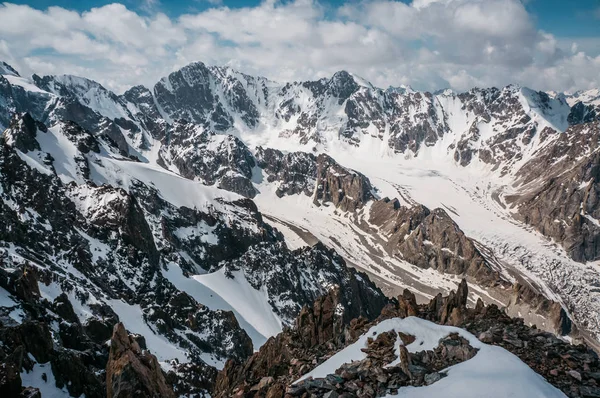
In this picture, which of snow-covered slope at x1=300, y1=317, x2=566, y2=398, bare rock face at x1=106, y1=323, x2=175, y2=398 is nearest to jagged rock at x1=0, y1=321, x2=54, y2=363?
bare rock face at x1=106, y1=323, x2=175, y2=398

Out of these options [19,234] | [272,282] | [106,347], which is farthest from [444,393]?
[272,282]

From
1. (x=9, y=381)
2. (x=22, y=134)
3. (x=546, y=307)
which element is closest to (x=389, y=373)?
(x=9, y=381)

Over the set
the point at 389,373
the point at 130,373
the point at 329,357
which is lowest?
the point at 130,373

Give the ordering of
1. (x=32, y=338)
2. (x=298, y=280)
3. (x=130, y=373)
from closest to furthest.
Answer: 1. (x=130, y=373)
2. (x=32, y=338)
3. (x=298, y=280)

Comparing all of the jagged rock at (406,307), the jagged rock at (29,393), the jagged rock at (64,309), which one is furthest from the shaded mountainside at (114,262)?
the jagged rock at (406,307)

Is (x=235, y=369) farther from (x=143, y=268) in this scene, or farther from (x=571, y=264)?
(x=571, y=264)

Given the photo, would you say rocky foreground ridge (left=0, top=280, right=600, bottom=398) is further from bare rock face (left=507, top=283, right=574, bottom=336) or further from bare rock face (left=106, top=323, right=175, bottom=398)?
bare rock face (left=507, top=283, right=574, bottom=336)

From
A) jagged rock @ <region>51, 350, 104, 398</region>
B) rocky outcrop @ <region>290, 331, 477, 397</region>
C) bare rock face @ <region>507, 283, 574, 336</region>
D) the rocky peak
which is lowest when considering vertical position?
bare rock face @ <region>507, 283, 574, 336</region>

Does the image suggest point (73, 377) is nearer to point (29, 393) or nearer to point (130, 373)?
point (29, 393)

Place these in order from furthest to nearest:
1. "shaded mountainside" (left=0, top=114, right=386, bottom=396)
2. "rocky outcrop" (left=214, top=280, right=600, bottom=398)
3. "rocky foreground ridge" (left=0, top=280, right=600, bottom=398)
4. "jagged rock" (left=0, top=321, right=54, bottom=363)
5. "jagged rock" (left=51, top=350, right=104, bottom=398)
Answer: "shaded mountainside" (left=0, top=114, right=386, bottom=396) → "jagged rock" (left=51, top=350, right=104, bottom=398) → "jagged rock" (left=0, top=321, right=54, bottom=363) → "rocky foreground ridge" (left=0, top=280, right=600, bottom=398) → "rocky outcrop" (left=214, top=280, right=600, bottom=398)
